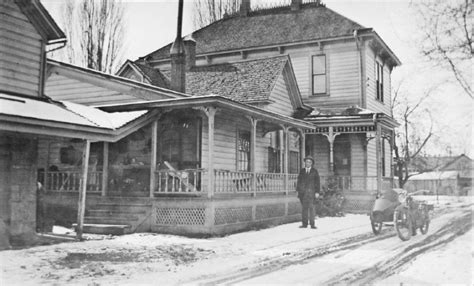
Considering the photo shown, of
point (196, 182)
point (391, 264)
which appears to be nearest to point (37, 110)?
point (196, 182)

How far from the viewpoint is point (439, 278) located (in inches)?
281

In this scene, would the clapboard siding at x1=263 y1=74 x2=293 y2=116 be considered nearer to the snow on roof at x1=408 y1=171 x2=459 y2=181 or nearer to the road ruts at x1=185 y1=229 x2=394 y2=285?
the road ruts at x1=185 y1=229 x2=394 y2=285

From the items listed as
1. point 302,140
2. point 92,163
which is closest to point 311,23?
point 302,140

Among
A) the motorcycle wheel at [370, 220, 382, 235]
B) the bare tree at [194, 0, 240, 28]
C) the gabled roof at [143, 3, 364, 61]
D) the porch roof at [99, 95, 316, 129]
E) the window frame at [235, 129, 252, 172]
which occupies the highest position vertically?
the bare tree at [194, 0, 240, 28]

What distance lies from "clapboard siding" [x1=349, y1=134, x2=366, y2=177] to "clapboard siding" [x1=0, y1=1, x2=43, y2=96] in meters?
15.7

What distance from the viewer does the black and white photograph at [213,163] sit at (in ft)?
28.7

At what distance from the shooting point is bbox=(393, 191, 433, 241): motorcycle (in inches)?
473

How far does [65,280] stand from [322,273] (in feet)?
12.8

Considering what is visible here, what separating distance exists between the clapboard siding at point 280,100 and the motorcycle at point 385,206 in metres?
7.25

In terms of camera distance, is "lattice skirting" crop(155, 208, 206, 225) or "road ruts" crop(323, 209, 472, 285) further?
"lattice skirting" crop(155, 208, 206, 225)

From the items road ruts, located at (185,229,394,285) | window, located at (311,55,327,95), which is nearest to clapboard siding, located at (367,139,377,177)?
window, located at (311,55,327,95)

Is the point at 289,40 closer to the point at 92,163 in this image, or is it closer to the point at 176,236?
the point at 92,163

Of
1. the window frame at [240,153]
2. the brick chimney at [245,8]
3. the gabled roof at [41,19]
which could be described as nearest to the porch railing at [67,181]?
the gabled roof at [41,19]

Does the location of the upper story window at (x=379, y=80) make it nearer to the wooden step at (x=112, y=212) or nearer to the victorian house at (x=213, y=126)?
the victorian house at (x=213, y=126)
